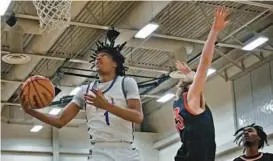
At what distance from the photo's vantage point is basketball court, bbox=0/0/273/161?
10.3 m

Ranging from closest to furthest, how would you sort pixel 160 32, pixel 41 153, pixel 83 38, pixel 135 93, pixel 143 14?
1. pixel 135 93
2. pixel 143 14
3. pixel 160 32
4. pixel 83 38
5. pixel 41 153

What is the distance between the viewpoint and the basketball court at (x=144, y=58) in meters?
10.3

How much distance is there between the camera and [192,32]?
11445 millimetres

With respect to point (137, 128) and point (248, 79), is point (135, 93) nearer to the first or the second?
point (248, 79)

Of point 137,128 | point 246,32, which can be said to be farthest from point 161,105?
point 246,32

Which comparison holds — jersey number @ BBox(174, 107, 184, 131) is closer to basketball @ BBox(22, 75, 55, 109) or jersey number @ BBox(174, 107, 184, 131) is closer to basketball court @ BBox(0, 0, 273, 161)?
basketball @ BBox(22, 75, 55, 109)

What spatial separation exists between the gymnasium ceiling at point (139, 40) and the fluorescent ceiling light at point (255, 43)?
0.26 meters

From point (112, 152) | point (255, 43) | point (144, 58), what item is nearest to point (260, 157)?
point (112, 152)

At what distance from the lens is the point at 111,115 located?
139 inches

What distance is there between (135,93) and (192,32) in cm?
801

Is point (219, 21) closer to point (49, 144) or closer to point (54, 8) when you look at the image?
point (54, 8)

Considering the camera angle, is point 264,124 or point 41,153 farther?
point 41,153

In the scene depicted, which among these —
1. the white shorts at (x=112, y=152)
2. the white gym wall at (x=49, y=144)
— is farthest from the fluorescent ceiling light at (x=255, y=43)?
the white shorts at (x=112, y=152)

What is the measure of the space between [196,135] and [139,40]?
291 inches
